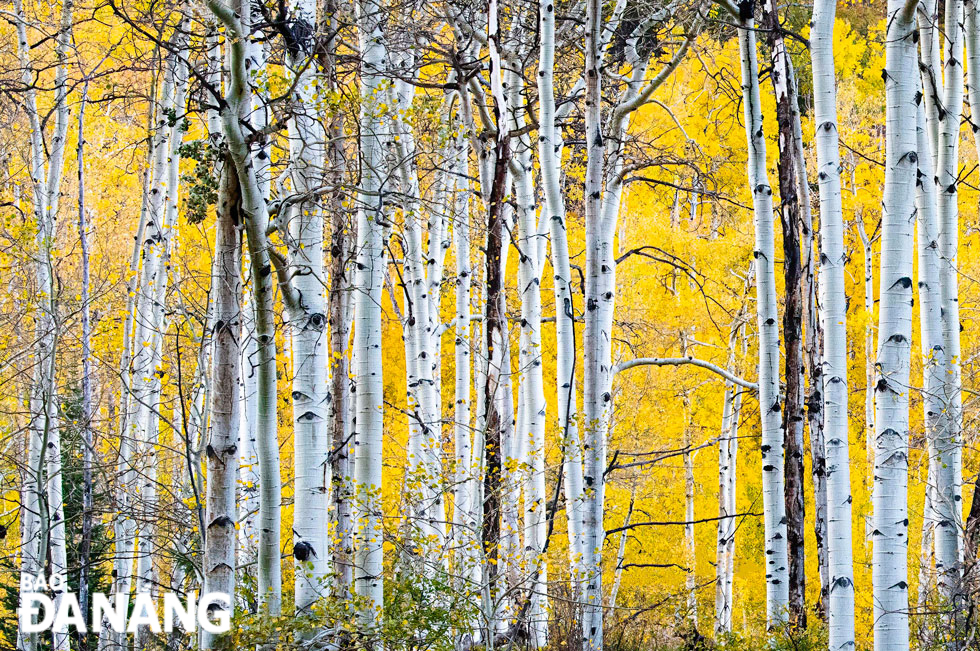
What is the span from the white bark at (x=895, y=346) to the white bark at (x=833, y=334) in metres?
0.65

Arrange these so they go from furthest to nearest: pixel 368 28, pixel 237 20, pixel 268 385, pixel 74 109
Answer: pixel 74 109, pixel 368 28, pixel 268 385, pixel 237 20

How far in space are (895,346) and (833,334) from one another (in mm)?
833

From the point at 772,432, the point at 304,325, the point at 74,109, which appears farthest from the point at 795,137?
the point at 74,109

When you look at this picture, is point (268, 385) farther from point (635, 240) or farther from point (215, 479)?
point (635, 240)

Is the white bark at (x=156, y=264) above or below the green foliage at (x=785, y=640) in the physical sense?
above

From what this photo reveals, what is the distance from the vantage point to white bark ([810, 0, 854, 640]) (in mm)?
5293

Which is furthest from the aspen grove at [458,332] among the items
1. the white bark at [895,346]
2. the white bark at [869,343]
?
the white bark at [869,343]

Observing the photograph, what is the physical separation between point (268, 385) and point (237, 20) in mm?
1881

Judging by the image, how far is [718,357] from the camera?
48.9 feet

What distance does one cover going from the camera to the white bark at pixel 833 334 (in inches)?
208

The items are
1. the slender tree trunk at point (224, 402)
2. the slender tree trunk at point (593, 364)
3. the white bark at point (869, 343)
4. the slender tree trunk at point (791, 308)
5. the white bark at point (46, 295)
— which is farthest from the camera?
the white bark at point (869, 343)

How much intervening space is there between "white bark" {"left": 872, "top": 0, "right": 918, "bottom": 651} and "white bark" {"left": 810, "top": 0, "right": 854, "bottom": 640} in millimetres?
651

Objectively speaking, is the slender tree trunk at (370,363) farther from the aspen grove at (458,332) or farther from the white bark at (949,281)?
the white bark at (949,281)

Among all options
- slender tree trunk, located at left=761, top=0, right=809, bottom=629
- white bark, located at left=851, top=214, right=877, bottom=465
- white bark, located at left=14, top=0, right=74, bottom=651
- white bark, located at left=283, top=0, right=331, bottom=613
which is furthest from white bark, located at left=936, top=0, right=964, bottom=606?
white bark, located at left=14, top=0, right=74, bottom=651
